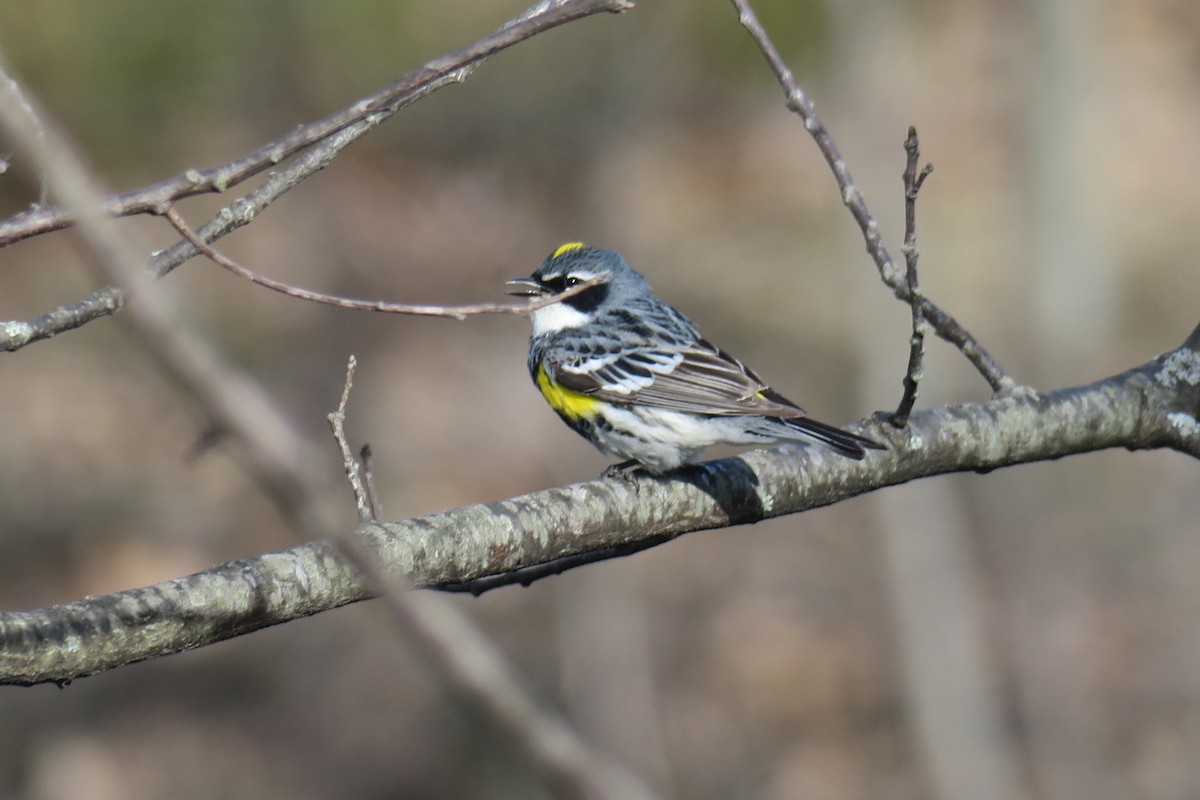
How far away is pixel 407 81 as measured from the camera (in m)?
2.48

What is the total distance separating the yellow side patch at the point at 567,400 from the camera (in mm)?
5145

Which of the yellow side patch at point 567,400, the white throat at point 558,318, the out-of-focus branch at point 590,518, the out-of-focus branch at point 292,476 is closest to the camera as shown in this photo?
the out-of-focus branch at point 292,476

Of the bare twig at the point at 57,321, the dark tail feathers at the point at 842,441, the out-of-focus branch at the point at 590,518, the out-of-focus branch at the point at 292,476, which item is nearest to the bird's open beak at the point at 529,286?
the out-of-focus branch at the point at 590,518

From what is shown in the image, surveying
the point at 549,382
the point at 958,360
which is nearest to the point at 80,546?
the point at 549,382

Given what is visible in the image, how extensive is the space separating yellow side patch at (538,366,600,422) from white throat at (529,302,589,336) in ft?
1.01

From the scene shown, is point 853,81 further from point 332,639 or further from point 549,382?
point 332,639

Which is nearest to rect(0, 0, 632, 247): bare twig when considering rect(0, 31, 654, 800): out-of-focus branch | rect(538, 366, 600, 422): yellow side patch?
rect(0, 31, 654, 800): out-of-focus branch

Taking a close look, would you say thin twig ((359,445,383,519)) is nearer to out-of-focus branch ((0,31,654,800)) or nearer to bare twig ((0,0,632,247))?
bare twig ((0,0,632,247))

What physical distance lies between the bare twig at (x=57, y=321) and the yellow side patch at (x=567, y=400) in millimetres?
2370

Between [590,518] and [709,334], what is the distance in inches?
430

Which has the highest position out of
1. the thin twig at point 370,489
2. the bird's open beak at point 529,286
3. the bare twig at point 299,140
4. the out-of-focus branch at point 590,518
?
the bird's open beak at point 529,286

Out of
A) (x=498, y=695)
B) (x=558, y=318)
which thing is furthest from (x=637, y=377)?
(x=498, y=695)

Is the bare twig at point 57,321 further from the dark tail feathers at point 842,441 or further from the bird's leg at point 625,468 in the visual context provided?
the bird's leg at point 625,468

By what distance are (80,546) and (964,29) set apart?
12.8 m
